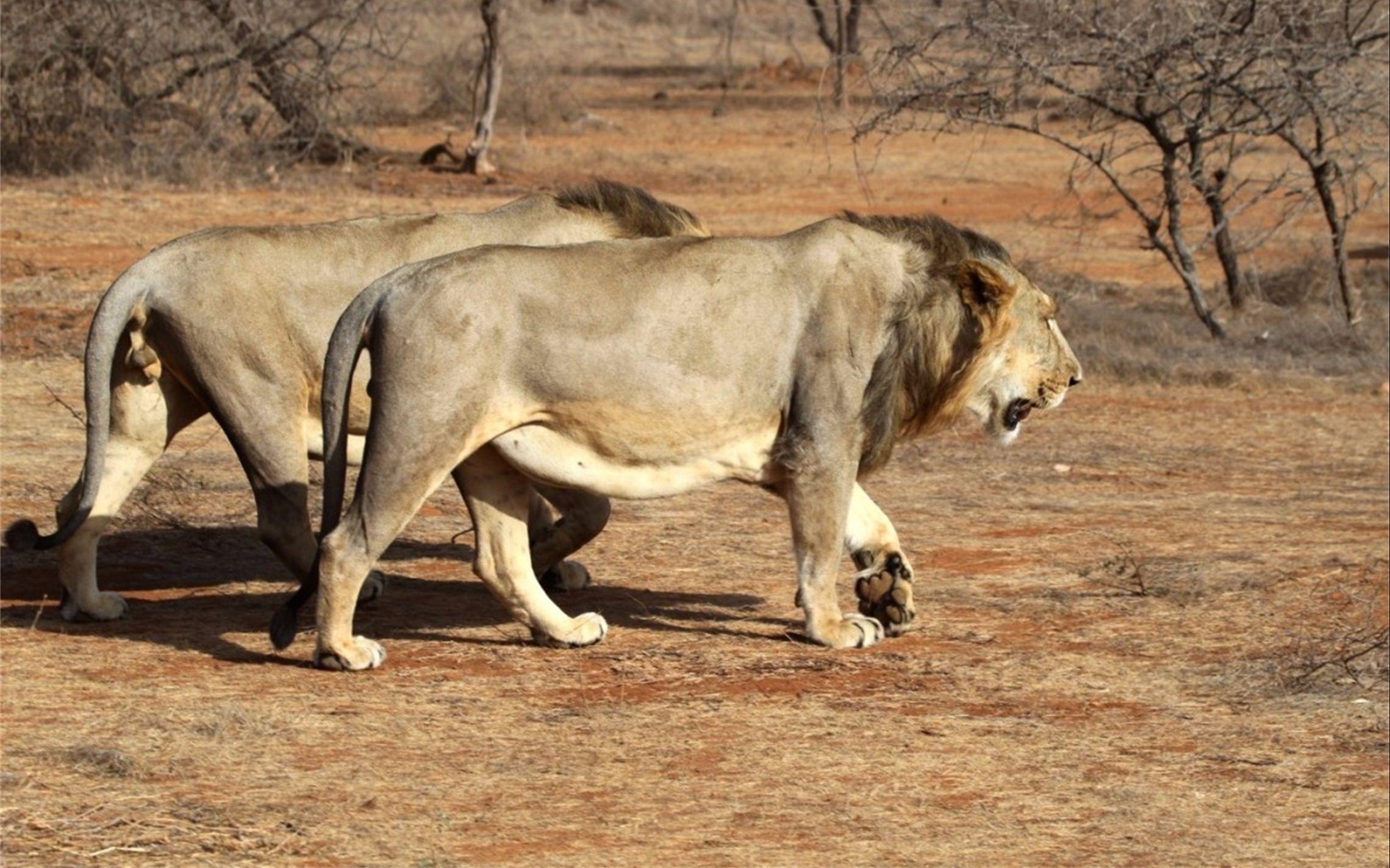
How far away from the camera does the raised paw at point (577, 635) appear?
289 inches

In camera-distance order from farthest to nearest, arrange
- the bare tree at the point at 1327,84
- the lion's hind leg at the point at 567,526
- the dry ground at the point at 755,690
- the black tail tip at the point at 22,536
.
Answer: the bare tree at the point at 1327,84
the lion's hind leg at the point at 567,526
the black tail tip at the point at 22,536
the dry ground at the point at 755,690

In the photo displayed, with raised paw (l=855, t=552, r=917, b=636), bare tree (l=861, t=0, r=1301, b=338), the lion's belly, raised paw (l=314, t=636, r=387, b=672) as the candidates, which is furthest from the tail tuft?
bare tree (l=861, t=0, r=1301, b=338)

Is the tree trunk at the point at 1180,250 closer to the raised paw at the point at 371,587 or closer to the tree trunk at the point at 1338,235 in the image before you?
the tree trunk at the point at 1338,235

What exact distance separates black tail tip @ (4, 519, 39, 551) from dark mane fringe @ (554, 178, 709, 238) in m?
2.29

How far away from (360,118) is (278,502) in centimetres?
1939

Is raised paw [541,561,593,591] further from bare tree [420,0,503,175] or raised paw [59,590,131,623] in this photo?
bare tree [420,0,503,175]

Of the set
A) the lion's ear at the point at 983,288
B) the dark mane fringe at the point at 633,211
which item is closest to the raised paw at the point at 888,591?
the lion's ear at the point at 983,288

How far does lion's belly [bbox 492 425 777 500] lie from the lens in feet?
22.6

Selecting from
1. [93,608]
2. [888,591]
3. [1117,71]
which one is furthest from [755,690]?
[1117,71]

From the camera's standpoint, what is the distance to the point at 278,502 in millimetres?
7406

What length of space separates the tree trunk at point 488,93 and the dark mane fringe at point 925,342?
1728cm

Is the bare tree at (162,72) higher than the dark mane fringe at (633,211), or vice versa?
the dark mane fringe at (633,211)

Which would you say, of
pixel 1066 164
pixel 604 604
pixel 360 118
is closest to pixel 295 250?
pixel 604 604

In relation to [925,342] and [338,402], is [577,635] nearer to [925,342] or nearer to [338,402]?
[338,402]
